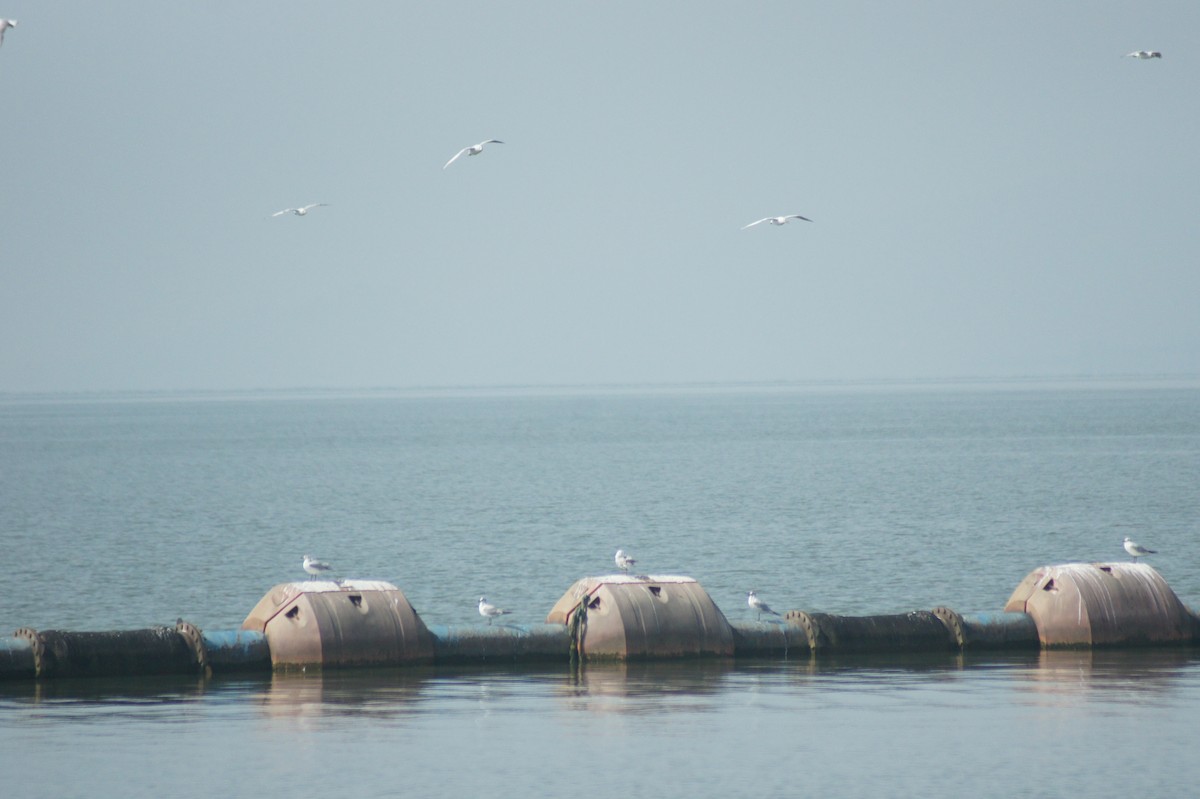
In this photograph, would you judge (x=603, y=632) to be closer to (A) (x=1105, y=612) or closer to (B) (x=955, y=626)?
(B) (x=955, y=626)

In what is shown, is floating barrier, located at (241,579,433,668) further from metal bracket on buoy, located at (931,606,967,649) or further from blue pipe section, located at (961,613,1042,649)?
blue pipe section, located at (961,613,1042,649)

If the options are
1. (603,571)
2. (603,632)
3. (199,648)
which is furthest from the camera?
(603,571)

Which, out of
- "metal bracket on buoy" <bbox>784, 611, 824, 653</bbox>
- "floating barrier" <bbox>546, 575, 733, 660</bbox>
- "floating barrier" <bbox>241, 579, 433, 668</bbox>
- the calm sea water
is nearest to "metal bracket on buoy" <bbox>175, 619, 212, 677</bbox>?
the calm sea water

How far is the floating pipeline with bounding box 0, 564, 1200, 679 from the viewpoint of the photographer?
79.5 feet

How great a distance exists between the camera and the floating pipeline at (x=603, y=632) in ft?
79.5

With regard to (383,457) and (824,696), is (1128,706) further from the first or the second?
(383,457)

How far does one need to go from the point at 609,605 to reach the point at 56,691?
25.8 feet

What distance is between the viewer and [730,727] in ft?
69.2

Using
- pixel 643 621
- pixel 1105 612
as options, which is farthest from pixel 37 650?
pixel 1105 612

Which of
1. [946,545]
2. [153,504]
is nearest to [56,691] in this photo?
[946,545]

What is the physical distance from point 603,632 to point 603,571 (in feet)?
73.4

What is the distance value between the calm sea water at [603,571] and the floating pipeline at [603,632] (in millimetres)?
423

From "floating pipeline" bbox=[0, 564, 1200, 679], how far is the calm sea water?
0.42 metres

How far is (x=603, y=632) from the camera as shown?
25.8 metres
